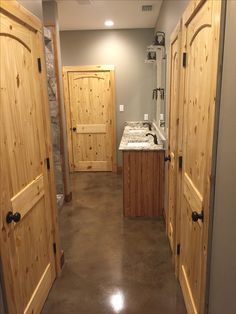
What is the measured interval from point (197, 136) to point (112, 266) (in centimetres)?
167

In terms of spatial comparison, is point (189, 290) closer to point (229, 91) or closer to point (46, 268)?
point (46, 268)

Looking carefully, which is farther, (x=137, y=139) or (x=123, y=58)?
(x=123, y=58)

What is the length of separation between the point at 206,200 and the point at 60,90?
122 inches

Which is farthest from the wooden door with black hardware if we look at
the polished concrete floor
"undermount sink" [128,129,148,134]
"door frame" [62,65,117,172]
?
"door frame" [62,65,117,172]

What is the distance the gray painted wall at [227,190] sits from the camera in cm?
112

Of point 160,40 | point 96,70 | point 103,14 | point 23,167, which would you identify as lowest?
point 23,167

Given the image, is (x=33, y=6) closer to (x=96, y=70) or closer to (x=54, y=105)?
(x=54, y=105)

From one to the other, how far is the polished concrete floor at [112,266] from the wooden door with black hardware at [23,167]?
278 millimetres

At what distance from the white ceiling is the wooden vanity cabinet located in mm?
2137

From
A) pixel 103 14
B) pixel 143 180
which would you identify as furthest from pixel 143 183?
pixel 103 14

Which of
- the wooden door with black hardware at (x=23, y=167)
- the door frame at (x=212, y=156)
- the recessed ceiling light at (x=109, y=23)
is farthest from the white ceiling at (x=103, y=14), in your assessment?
the door frame at (x=212, y=156)

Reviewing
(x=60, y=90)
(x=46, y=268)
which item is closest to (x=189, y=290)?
(x=46, y=268)

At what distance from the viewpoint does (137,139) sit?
426 cm

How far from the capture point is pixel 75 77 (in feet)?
18.5
